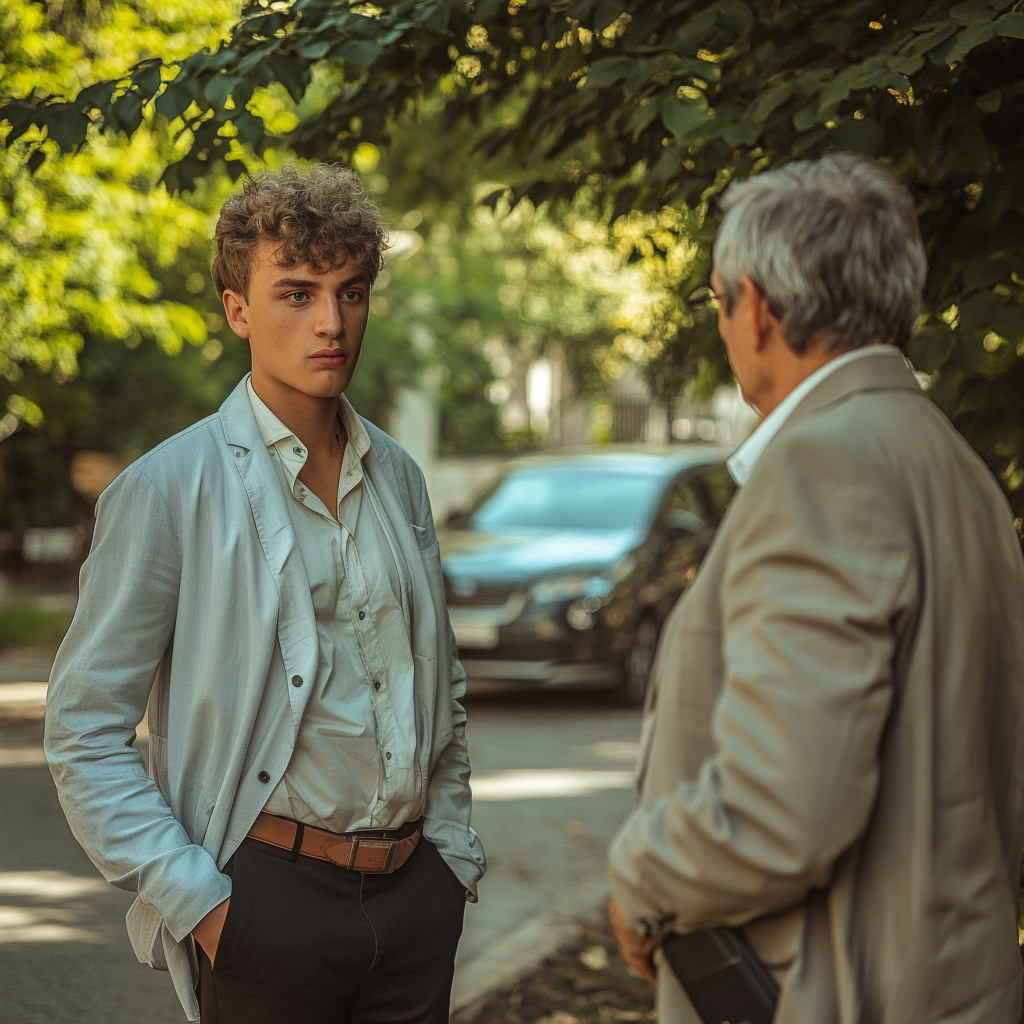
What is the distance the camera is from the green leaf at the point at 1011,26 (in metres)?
2.65

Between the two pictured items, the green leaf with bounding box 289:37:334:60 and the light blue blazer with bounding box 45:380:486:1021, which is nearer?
the light blue blazer with bounding box 45:380:486:1021

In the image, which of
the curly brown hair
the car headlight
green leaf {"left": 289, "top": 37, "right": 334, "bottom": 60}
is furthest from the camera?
the car headlight

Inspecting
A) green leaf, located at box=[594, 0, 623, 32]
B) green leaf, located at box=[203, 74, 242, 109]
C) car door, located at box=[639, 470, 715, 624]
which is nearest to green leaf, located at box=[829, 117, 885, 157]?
green leaf, located at box=[594, 0, 623, 32]

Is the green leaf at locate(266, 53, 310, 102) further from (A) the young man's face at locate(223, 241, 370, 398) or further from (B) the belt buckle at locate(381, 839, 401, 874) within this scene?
(B) the belt buckle at locate(381, 839, 401, 874)

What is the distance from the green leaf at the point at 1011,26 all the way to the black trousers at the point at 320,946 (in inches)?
79.8

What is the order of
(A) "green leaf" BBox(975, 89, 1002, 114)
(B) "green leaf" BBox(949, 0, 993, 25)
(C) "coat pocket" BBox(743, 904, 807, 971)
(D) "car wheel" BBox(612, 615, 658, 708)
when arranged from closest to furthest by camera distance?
(C) "coat pocket" BBox(743, 904, 807, 971), (B) "green leaf" BBox(949, 0, 993, 25), (A) "green leaf" BBox(975, 89, 1002, 114), (D) "car wheel" BBox(612, 615, 658, 708)

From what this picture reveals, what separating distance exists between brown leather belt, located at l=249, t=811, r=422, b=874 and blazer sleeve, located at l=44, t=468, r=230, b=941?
0.11 metres

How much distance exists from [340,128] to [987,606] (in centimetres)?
331

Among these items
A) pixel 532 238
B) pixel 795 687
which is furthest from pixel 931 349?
pixel 532 238

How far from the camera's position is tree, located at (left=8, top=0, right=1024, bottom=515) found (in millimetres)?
3049

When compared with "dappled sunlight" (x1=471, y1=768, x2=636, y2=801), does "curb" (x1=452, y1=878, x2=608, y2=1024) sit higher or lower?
higher

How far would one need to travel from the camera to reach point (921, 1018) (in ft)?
5.23

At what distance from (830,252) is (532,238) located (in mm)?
14885

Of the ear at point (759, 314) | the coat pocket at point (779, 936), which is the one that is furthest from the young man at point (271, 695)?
the ear at point (759, 314)
